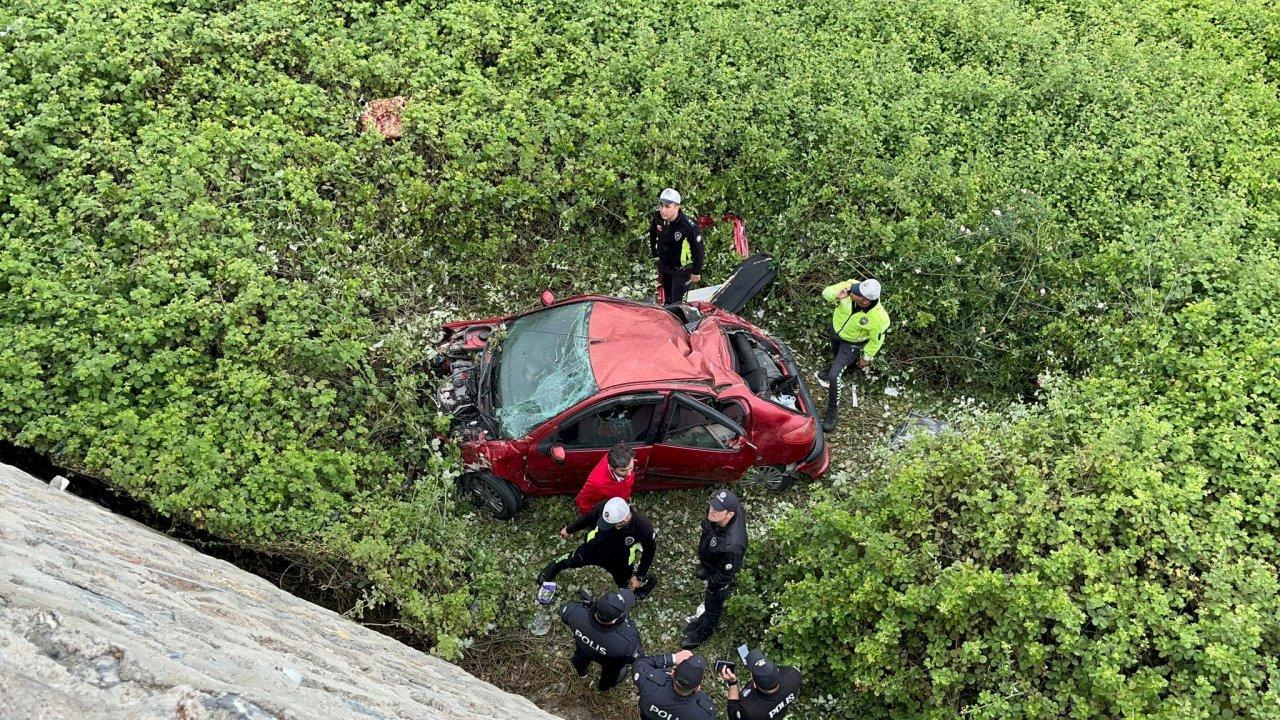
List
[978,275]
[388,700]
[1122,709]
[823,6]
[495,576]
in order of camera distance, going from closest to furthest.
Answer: [388,700] < [1122,709] < [495,576] < [978,275] < [823,6]

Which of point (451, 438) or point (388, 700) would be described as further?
point (451, 438)

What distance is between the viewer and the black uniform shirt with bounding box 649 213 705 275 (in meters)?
8.51

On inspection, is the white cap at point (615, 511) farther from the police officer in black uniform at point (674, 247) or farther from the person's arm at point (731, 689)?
the police officer in black uniform at point (674, 247)

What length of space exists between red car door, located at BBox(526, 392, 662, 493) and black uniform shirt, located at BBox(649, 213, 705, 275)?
2.04m

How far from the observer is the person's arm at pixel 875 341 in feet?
27.3

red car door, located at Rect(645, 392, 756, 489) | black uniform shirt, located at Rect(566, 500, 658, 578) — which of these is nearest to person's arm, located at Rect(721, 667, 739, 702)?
black uniform shirt, located at Rect(566, 500, 658, 578)

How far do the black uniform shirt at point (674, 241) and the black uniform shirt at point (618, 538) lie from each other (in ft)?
Result: 9.32

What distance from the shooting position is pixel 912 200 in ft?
30.4

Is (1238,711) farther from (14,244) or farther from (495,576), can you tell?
(14,244)

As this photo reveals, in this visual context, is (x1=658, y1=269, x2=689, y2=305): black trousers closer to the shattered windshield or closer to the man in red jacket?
the shattered windshield

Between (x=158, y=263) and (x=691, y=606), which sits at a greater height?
(x=158, y=263)

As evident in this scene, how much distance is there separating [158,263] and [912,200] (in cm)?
735

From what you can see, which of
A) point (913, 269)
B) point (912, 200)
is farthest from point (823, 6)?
point (913, 269)

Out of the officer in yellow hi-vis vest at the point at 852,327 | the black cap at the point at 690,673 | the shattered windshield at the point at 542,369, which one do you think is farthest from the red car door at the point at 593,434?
the officer in yellow hi-vis vest at the point at 852,327
